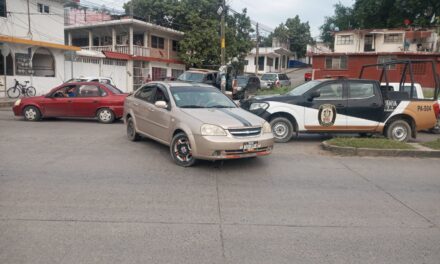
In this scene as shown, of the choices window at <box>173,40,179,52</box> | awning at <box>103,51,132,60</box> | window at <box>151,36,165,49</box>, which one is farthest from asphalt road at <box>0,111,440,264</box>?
window at <box>173,40,179,52</box>

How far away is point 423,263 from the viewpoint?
139 inches

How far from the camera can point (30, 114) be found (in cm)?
1261

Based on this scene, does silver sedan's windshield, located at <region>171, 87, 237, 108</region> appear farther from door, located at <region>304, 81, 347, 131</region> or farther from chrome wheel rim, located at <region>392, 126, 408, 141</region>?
chrome wheel rim, located at <region>392, 126, 408, 141</region>

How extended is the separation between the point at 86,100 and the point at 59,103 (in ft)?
3.04

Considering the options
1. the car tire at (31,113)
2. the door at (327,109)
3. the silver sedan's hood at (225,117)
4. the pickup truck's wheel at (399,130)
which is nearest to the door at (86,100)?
the car tire at (31,113)

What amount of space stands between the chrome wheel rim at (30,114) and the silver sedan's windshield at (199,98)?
23.5 ft

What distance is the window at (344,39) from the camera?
43.1 metres

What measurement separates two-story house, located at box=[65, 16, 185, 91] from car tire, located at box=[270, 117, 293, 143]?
67.0ft

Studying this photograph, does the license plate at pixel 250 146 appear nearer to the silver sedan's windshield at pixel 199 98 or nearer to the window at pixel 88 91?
the silver sedan's windshield at pixel 199 98

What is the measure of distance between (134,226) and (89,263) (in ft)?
2.87

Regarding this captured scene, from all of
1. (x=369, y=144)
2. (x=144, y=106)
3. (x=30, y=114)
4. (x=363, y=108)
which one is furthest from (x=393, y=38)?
(x=144, y=106)

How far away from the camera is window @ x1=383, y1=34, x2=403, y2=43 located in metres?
40.2

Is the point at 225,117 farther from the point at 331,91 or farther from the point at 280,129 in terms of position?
the point at 331,91

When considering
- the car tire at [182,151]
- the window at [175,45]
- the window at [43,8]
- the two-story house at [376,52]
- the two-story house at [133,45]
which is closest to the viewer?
the car tire at [182,151]
